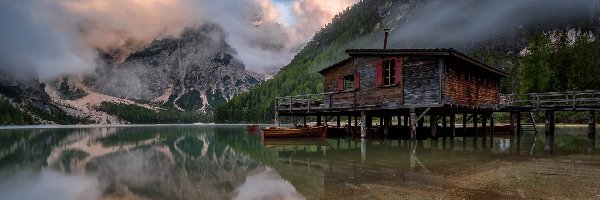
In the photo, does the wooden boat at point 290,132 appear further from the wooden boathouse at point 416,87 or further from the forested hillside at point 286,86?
the forested hillside at point 286,86

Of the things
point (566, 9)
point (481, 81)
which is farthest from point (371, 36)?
point (481, 81)

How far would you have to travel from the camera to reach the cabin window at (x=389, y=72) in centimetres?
2833

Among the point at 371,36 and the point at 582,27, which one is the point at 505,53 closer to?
the point at 582,27

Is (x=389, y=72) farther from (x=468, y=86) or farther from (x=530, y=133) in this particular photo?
(x=530, y=133)

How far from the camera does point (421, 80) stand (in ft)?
88.5

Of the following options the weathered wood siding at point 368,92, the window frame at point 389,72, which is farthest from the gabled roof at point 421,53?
the window frame at point 389,72

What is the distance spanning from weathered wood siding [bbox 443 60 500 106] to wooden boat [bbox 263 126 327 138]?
11.3 metres

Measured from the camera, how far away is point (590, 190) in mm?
9438

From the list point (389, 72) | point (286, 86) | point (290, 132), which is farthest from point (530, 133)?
point (286, 86)

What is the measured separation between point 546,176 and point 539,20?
553 ft

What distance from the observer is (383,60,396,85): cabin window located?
1115 inches

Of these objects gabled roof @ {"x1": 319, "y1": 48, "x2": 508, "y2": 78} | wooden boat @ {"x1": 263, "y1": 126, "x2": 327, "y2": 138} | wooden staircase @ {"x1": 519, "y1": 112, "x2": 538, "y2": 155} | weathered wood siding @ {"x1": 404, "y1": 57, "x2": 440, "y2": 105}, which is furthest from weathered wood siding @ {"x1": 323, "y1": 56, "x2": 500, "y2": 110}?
wooden staircase @ {"x1": 519, "y1": 112, "x2": 538, "y2": 155}

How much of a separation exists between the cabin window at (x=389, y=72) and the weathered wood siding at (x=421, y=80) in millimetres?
1144

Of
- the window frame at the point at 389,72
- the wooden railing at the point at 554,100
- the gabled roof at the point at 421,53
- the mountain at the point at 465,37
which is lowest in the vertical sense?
the wooden railing at the point at 554,100
